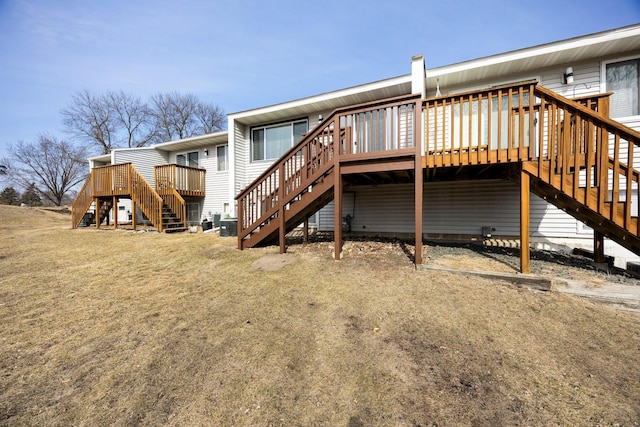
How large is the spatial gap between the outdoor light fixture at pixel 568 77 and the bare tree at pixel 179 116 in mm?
31427

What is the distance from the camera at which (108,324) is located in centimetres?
296

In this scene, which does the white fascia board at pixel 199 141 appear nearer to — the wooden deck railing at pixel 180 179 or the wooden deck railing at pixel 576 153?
the wooden deck railing at pixel 180 179

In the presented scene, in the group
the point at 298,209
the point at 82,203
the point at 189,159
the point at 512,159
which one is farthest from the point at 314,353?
the point at 82,203

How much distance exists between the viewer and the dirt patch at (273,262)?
16.0ft

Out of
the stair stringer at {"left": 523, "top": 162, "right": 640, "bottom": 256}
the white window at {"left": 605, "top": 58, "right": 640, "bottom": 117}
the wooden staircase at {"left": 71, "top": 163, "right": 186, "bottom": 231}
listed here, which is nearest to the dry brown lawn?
the stair stringer at {"left": 523, "top": 162, "right": 640, "bottom": 256}

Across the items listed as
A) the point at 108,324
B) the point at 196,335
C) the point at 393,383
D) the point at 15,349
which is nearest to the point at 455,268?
the point at 393,383

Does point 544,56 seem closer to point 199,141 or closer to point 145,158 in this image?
point 199,141

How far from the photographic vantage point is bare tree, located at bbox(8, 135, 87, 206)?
30469 mm

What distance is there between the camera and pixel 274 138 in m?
10.1

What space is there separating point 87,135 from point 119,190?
994 inches

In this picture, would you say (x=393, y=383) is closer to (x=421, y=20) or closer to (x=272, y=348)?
(x=272, y=348)

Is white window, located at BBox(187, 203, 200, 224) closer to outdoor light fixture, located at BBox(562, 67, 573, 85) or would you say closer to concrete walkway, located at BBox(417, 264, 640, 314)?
concrete walkway, located at BBox(417, 264, 640, 314)

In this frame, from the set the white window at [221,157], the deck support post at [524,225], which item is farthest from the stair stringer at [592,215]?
the white window at [221,157]

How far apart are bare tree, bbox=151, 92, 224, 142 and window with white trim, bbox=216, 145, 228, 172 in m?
20.6
